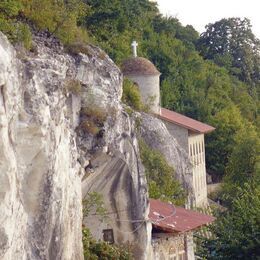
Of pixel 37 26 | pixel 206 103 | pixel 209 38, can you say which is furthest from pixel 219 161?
pixel 37 26

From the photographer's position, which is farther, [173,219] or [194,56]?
[194,56]

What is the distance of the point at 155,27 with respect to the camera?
274ft

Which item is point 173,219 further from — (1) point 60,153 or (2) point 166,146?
(2) point 166,146

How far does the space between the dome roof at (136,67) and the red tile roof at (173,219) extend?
23.7 m

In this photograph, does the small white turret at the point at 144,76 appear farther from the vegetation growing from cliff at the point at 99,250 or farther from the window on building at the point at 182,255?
the vegetation growing from cliff at the point at 99,250

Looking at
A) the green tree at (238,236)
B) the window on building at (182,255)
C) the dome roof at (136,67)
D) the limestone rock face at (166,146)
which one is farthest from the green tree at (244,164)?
the green tree at (238,236)

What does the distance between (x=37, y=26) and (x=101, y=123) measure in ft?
8.22

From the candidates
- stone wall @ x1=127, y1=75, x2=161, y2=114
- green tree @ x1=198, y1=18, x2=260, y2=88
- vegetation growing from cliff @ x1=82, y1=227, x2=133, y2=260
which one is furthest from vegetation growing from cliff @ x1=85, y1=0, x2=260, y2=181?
vegetation growing from cliff @ x1=82, y1=227, x2=133, y2=260

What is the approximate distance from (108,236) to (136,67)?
97.9 ft

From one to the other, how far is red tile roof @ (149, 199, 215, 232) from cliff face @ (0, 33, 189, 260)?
1.82 metres

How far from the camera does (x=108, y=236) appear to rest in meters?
23.9

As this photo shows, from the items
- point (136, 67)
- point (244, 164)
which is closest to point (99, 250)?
point (136, 67)

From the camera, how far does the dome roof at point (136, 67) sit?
52969mm

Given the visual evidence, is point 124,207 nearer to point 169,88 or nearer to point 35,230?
point 35,230
